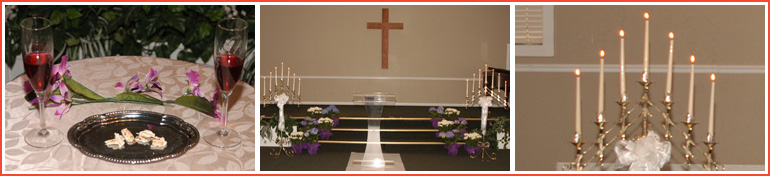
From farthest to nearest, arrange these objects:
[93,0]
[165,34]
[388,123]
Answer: [165,34]
[388,123]
[93,0]

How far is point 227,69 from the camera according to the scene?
60.9 inches

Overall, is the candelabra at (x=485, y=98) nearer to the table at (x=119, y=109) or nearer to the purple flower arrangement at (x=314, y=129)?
the purple flower arrangement at (x=314, y=129)

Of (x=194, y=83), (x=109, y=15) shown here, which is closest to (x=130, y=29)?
(x=109, y=15)

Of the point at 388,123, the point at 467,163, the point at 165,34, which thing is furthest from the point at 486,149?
the point at 165,34

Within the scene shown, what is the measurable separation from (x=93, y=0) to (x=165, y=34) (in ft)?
8.49

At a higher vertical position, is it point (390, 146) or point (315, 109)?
point (315, 109)

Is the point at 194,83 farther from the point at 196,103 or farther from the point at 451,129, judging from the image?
the point at 451,129

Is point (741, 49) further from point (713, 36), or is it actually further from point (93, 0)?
point (93, 0)

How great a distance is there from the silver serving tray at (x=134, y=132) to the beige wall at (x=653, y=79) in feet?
6.87

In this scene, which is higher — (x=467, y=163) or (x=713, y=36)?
(x=713, y=36)

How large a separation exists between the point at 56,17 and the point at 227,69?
8.77 feet

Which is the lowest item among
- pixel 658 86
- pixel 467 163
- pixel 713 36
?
pixel 467 163

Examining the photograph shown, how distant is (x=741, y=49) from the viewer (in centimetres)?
356

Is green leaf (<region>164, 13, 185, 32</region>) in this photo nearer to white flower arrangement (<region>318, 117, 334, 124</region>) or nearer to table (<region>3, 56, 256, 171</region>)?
table (<region>3, 56, 256, 171</region>)
